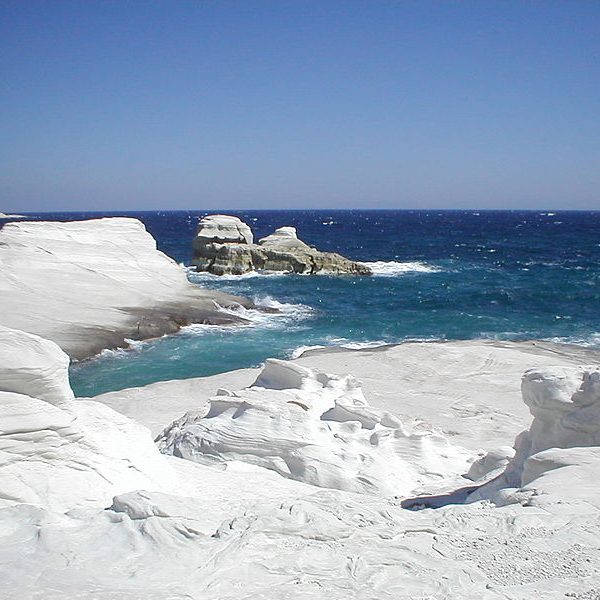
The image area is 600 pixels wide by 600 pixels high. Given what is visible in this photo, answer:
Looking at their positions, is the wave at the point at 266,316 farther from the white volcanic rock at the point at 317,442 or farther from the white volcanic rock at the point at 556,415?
the white volcanic rock at the point at 556,415

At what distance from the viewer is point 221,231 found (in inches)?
1997

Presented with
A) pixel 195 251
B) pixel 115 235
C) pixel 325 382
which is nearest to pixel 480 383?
pixel 325 382

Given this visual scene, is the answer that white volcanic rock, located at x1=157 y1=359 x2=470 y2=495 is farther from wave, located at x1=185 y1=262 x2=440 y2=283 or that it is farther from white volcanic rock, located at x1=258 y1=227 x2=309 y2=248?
white volcanic rock, located at x1=258 y1=227 x2=309 y2=248

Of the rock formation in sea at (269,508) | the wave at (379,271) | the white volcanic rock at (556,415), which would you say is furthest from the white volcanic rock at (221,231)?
the white volcanic rock at (556,415)

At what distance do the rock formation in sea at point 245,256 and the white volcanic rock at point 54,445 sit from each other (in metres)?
38.5

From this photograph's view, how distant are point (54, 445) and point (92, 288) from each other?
948 inches

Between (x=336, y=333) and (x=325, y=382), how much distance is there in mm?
13327

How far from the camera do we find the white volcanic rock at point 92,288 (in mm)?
25484

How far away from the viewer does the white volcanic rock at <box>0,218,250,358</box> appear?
25484 millimetres

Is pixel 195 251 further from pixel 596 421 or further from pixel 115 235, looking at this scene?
pixel 596 421

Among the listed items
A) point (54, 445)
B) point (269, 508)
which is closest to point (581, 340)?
point (269, 508)

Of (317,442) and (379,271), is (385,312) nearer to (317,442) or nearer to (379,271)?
(379,271)

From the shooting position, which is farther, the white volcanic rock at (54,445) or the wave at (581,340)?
the wave at (581,340)

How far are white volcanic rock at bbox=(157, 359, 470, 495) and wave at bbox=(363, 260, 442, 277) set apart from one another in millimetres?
36034
